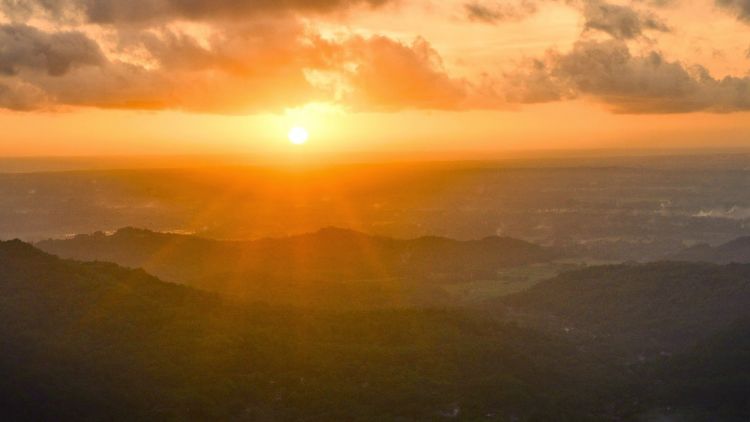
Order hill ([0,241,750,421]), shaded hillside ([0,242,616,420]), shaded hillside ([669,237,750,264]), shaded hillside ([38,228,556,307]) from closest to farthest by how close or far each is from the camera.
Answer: shaded hillside ([0,242,616,420]), hill ([0,241,750,421]), shaded hillside ([38,228,556,307]), shaded hillside ([669,237,750,264])

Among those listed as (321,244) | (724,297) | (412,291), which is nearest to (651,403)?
(724,297)

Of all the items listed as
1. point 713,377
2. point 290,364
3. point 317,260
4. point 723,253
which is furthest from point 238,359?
point 723,253

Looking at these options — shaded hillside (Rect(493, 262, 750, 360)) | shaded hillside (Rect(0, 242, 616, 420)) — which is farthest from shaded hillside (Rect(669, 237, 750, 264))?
shaded hillside (Rect(0, 242, 616, 420))

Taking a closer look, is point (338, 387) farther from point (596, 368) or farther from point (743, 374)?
point (743, 374)

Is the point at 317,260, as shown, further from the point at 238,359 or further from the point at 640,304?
the point at 238,359

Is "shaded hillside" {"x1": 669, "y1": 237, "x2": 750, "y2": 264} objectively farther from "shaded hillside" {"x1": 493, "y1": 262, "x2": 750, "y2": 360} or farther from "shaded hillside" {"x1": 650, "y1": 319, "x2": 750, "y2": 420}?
"shaded hillside" {"x1": 650, "y1": 319, "x2": 750, "y2": 420}

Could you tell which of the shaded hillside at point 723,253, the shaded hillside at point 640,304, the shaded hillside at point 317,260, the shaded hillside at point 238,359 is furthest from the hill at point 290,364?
the shaded hillside at point 723,253
